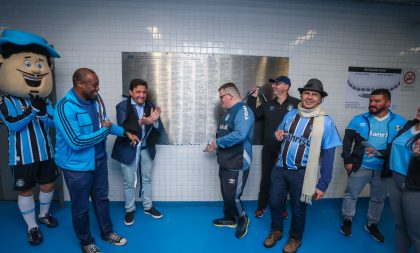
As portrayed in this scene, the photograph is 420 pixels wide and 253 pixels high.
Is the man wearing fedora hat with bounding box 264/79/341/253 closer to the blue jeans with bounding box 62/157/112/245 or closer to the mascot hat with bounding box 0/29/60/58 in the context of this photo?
the blue jeans with bounding box 62/157/112/245

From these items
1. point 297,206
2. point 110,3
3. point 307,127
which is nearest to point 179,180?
point 297,206

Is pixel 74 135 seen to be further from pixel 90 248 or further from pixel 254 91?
pixel 254 91

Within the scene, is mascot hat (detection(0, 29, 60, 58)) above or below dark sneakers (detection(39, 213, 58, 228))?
above

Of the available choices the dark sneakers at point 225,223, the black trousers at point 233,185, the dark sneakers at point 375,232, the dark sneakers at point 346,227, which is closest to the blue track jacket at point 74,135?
the black trousers at point 233,185

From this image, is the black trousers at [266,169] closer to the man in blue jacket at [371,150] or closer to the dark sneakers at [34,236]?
the man in blue jacket at [371,150]

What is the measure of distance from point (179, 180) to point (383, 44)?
3152 millimetres

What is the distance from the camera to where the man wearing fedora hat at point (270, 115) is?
2.72m

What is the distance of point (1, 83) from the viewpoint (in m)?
2.13

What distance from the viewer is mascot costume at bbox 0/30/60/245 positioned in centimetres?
211

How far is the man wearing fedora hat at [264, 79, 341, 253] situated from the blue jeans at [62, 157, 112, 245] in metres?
1.59

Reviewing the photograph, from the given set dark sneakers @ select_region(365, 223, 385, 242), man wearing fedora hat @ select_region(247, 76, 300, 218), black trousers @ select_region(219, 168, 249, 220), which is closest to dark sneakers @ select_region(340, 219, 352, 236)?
dark sneakers @ select_region(365, 223, 385, 242)

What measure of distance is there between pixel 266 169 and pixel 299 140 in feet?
2.75

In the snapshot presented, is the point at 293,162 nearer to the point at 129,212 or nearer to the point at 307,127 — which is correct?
the point at 307,127

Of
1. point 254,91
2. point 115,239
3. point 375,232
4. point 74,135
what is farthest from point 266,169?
point 74,135
